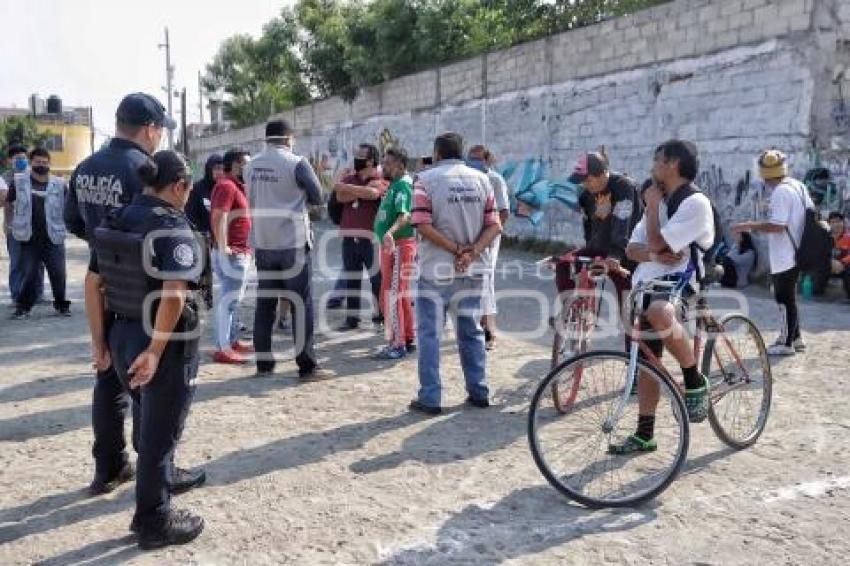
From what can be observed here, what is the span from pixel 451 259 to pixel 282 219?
4.67 feet

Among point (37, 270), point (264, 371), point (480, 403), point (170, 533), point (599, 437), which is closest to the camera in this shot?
point (170, 533)

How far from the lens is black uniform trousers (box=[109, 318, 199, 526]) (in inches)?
130

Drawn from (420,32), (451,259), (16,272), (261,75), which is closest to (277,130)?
(451,259)

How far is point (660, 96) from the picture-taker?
40.9 feet

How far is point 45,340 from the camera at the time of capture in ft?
25.1

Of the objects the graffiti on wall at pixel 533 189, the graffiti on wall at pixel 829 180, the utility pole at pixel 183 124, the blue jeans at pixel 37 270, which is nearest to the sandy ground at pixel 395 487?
the blue jeans at pixel 37 270

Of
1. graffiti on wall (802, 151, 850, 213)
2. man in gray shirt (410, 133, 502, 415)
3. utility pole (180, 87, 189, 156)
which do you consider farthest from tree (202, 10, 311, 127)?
man in gray shirt (410, 133, 502, 415)

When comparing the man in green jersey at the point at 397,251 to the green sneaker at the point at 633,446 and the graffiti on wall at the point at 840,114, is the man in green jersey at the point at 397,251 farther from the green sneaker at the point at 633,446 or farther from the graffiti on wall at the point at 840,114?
the graffiti on wall at the point at 840,114

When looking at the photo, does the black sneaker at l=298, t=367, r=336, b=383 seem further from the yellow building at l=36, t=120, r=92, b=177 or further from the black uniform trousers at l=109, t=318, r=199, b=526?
the yellow building at l=36, t=120, r=92, b=177

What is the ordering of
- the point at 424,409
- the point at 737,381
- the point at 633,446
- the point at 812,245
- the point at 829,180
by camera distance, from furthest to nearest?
the point at 829,180 → the point at 812,245 → the point at 424,409 → the point at 737,381 → the point at 633,446

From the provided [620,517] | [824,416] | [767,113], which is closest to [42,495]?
[620,517]

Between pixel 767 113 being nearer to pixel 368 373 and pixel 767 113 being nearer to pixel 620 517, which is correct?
pixel 368 373

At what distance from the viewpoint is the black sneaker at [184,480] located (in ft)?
13.0

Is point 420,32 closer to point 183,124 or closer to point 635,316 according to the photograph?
point 635,316
